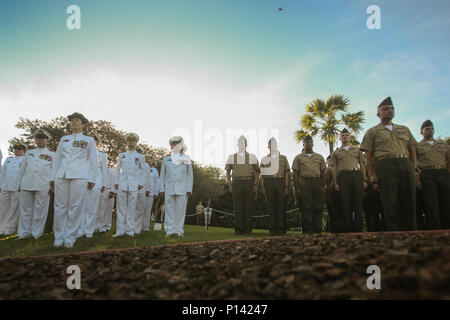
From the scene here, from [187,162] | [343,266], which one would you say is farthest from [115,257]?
[187,162]

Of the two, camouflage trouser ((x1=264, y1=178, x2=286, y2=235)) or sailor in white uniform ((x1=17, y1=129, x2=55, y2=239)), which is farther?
camouflage trouser ((x1=264, y1=178, x2=286, y2=235))

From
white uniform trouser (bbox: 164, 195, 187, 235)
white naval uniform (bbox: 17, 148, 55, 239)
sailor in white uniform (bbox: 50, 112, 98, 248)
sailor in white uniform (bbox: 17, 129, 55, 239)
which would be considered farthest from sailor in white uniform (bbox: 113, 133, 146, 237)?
white naval uniform (bbox: 17, 148, 55, 239)

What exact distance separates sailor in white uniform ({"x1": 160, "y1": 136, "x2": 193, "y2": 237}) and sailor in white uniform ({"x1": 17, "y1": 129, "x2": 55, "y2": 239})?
8.11 ft

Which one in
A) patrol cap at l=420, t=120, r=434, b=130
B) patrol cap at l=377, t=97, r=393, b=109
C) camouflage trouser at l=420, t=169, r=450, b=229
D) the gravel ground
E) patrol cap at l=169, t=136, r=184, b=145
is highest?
patrol cap at l=377, t=97, r=393, b=109

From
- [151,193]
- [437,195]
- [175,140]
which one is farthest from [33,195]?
[437,195]

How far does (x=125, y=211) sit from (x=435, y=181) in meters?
6.02

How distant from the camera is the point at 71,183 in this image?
13.7 ft

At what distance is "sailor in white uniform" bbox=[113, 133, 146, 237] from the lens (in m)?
5.64

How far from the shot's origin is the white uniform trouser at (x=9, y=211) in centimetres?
662

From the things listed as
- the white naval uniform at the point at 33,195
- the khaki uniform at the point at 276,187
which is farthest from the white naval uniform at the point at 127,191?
the khaki uniform at the point at 276,187

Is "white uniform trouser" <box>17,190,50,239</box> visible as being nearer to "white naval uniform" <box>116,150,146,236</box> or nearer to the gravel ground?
"white naval uniform" <box>116,150,146,236</box>

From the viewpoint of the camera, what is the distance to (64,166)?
421 centimetres
